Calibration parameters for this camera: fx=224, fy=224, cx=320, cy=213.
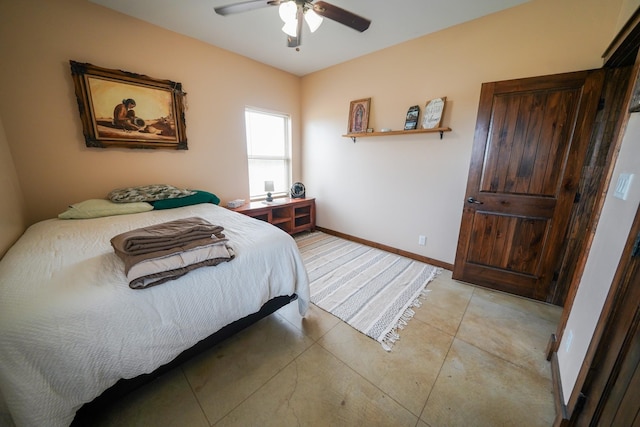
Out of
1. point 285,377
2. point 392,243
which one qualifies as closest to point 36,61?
point 285,377

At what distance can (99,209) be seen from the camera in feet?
6.54

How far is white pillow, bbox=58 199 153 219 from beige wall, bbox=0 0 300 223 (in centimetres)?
32

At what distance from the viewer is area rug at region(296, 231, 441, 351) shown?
183 cm

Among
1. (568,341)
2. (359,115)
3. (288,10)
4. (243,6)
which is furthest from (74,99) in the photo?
(568,341)

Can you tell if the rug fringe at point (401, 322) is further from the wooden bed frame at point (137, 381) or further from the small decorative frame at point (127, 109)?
the small decorative frame at point (127, 109)

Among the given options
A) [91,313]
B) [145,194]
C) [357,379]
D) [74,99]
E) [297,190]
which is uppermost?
[74,99]

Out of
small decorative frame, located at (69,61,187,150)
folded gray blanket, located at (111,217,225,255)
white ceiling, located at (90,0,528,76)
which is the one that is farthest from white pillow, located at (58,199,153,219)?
white ceiling, located at (90,0,528,76)

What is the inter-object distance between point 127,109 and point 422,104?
3177 mm

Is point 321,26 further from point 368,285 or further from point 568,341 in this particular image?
point 568,341

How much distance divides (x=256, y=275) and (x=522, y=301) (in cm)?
247

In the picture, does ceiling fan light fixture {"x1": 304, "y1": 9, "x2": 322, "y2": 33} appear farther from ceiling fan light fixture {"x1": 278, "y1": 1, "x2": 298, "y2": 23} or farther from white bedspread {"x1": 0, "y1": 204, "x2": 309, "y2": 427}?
white bedspread {"x1": 0, "y1": 204, "x2": 309, "y2": 427}

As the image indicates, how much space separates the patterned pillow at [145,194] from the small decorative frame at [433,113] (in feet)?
9.16

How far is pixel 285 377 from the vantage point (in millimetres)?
1354

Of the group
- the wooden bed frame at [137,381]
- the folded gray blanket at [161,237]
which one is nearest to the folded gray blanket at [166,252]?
the folded gray blanket at [161,237]
